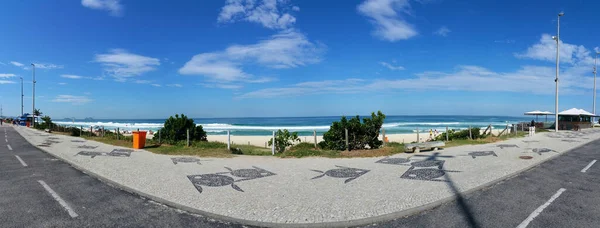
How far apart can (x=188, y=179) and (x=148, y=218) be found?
10.4 feet

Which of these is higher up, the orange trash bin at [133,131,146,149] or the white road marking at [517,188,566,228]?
the orange trash bin at [133,131,146,149]

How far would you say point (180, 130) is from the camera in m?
18.3

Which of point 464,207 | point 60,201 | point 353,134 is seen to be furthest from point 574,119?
point 60,201

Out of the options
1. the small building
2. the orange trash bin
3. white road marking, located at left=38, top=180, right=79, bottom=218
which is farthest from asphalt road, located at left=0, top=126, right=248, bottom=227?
the small building

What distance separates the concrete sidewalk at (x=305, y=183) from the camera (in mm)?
5379

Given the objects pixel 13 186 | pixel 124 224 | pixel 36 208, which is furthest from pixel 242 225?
pixel 13 186

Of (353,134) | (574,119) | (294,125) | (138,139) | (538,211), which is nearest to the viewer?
(538,211)

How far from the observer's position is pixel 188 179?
8305 millimetres

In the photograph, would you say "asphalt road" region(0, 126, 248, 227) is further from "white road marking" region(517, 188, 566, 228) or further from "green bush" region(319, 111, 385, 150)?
"green bush" region(319, 111, 385, 150)

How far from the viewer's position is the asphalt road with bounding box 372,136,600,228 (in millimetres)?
4934

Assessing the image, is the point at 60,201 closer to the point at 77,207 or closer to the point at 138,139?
the point at 77,207

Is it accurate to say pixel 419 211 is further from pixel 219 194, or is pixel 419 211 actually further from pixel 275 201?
pixel 219 194

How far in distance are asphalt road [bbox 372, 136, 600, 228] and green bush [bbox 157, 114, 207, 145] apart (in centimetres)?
1466

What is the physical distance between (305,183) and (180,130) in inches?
497
